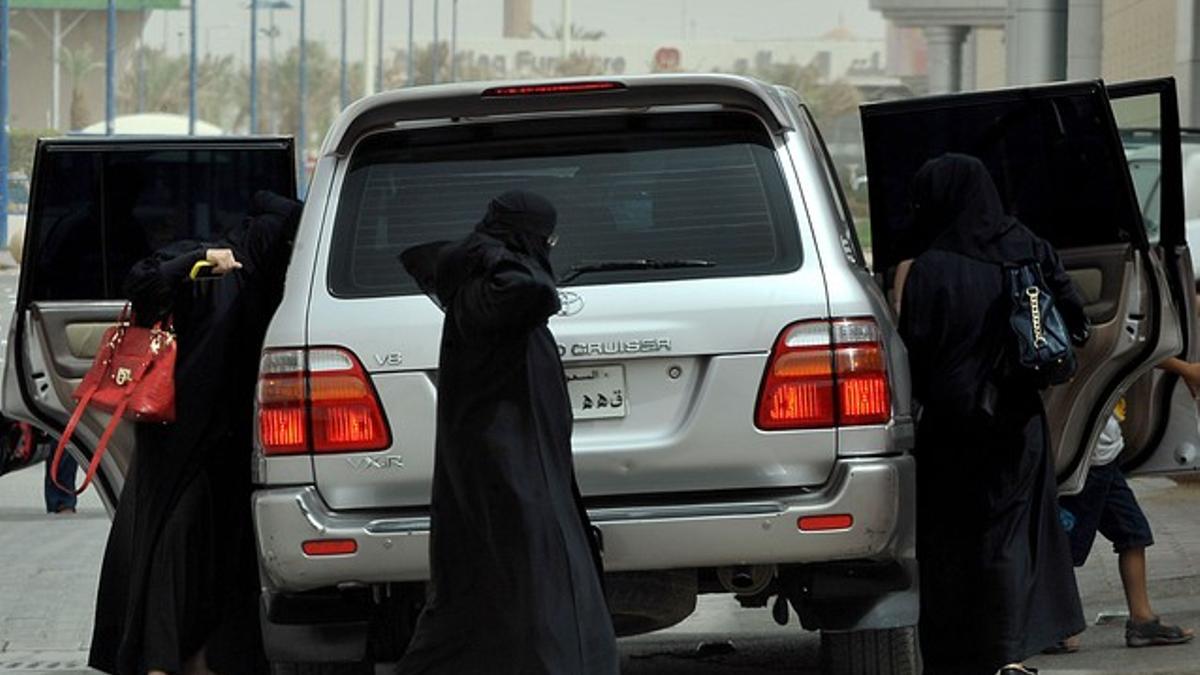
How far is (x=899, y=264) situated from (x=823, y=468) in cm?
192

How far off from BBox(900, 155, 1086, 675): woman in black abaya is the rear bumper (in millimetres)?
842

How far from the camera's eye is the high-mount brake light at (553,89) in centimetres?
714

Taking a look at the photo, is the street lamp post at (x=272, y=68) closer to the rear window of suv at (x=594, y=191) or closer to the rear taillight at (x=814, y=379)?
the rear window of suv at (x=594, y=191)

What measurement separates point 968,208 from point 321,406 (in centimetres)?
196

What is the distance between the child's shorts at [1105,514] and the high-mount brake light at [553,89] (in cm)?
263

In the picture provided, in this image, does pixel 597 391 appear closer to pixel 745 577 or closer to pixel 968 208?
pixel 745 577

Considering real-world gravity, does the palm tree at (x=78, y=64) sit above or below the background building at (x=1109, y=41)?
above

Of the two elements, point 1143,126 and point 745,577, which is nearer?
point 745,577

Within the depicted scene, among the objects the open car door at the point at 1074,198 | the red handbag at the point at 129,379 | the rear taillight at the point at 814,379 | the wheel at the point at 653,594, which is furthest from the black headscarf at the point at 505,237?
the open car door at the point at 1074,198

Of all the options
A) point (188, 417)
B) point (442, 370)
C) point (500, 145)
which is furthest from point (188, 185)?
point (442, 370)

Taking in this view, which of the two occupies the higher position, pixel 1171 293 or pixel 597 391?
pixel 1171 293

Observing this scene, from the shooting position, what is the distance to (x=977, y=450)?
25.7 ft

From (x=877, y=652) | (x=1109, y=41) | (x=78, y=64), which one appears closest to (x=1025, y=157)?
(x=877, y=652)

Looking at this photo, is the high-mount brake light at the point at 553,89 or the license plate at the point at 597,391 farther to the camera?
the high-mount brake light at the point at 553,89
